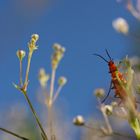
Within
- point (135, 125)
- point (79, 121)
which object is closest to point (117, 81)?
point (135, 125)

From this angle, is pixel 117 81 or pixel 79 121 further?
pixel 79 121

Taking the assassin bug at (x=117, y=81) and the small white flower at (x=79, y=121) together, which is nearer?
the assassin bug at (x=117, y=81)

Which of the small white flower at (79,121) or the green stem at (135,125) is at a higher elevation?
the small white flower at (79,121)

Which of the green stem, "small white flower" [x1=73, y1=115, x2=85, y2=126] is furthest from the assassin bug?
"small white flower" [x1=73, y1=115, x2=85, y2=126]

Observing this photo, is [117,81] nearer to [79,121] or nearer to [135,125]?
[135,125]

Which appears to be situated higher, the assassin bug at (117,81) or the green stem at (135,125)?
the assassin bug at (117,81)

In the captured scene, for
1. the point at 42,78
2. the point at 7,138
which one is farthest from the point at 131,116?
the point at 7,138

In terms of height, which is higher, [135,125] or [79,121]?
[79,121]

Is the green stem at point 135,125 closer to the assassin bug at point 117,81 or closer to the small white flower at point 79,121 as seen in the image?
the assassin bug at point 117,81

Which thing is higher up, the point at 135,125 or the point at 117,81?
the point at 117,81

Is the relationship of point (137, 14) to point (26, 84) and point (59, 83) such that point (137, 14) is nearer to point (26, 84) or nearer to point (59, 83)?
point (26, 84)

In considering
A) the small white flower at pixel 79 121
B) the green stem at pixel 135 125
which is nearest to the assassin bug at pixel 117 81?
the green stem at pixel 135 125
